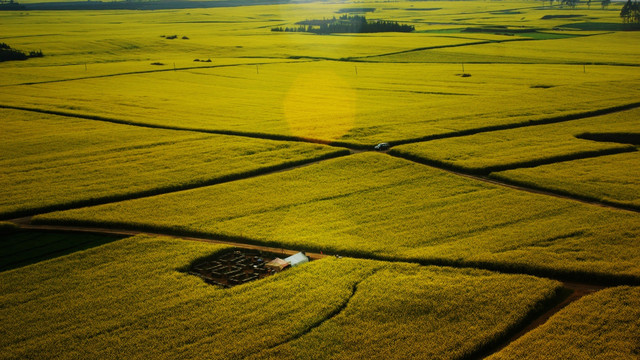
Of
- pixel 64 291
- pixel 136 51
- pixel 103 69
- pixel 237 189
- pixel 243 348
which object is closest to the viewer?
pixel 243 348

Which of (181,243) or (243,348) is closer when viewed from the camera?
(243,348)

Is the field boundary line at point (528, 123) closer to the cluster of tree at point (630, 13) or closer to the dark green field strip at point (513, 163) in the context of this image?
the dark green field strip at point (513, 163)

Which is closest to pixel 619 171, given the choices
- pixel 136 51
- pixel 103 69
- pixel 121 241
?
pixel 121 241

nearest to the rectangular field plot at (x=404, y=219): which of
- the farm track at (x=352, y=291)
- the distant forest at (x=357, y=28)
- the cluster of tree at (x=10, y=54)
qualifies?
the farm track at (x=352, y=291)

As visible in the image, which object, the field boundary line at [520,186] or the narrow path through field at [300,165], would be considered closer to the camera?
the field boundary line at [520,186]

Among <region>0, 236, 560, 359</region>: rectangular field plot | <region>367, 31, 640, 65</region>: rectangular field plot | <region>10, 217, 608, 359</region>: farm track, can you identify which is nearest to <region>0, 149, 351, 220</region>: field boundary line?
<region>10, 217, 608, 359</region>: farm track

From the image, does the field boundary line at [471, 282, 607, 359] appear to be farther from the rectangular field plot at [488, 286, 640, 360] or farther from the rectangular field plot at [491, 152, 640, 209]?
the rectangular field plot at [491, 152, 640, 209]

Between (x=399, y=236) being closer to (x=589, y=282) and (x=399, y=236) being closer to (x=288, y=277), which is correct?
(x=288, y=277)

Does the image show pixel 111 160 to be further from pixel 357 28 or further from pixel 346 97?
pixel 357 28
